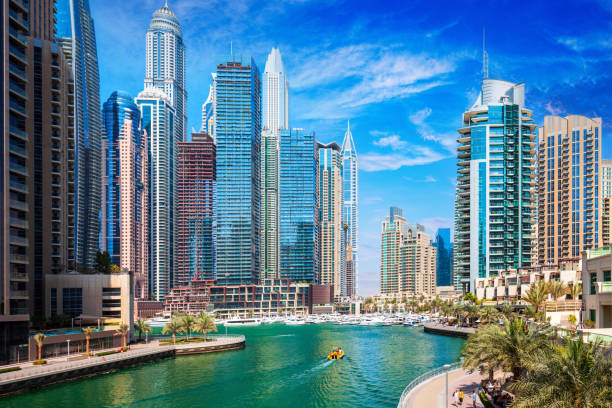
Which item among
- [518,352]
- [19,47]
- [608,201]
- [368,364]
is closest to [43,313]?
[19,47]

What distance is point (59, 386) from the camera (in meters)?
72.4

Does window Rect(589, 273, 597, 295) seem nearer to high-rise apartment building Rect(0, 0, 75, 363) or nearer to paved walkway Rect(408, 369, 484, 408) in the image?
paved walkway Rect(408, 369, 484, 408)

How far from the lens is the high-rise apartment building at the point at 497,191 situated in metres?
161

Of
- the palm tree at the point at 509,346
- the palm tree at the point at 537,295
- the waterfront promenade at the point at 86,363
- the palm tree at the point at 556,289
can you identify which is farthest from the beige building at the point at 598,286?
the waterfront promenade at the point at 86,363

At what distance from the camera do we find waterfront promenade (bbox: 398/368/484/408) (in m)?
45.8

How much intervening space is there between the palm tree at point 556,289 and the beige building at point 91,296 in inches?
3261

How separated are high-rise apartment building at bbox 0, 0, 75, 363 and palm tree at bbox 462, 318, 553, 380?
67242mm

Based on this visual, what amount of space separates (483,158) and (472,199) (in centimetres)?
1313

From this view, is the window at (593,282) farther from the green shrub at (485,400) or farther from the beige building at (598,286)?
the green shrub at (485,400)

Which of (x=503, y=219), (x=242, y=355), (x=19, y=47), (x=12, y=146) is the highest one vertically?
(x=19, y=47)

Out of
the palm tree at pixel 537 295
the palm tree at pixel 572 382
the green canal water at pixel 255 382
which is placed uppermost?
the palm tree at pixel 572 382

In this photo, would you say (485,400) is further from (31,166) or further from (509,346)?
(31,166)

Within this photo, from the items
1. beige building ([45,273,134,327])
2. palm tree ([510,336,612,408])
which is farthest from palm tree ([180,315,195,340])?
palm tree ([510,336,612,408])

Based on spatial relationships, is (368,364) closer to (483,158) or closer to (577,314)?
(577,314)
